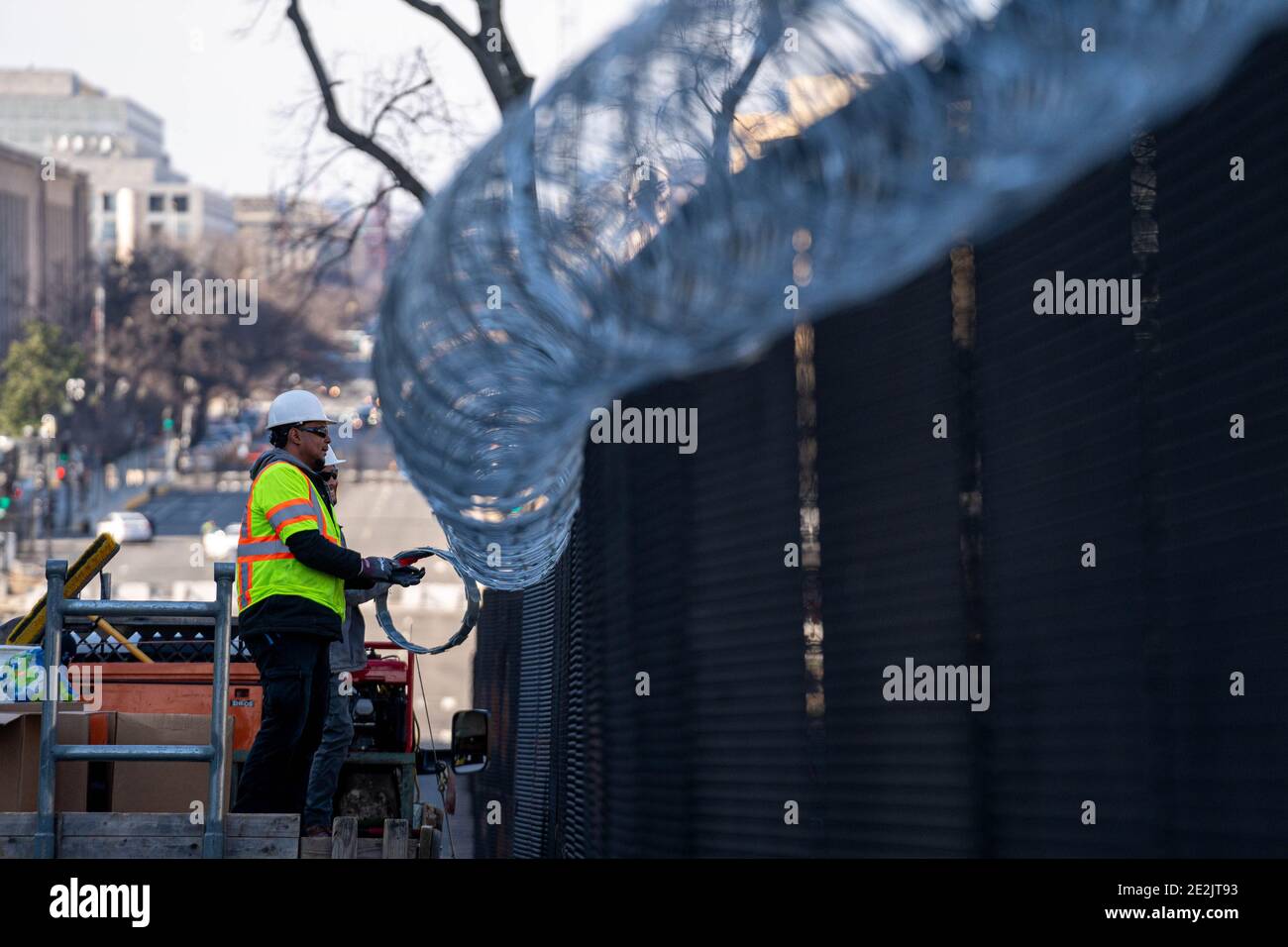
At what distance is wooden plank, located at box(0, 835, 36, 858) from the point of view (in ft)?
17.4

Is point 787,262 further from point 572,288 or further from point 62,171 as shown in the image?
point 62,171

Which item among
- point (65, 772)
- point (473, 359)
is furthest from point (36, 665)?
point (473, 359)

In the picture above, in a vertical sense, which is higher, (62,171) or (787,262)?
(62,171)

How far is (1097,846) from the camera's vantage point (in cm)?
481

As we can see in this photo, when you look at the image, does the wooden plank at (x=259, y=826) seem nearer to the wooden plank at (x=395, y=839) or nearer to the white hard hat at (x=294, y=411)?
the wooden plank at (x=395, y=839)

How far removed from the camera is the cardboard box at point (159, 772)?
621 centimetres

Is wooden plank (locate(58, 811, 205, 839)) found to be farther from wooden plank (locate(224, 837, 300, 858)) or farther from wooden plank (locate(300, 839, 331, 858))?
wooden plank (locate(300, 839, 331, 858))

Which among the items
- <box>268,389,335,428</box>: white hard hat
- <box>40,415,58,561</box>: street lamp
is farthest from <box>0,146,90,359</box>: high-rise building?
<box>268,389,335,428</box>: white hard hat

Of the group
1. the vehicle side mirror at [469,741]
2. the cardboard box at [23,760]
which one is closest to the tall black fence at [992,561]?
the vehicle side mirror at [469,741]

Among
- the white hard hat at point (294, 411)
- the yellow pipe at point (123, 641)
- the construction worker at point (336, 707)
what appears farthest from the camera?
the construction worker at point (336, 707)

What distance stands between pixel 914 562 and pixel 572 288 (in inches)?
99.1

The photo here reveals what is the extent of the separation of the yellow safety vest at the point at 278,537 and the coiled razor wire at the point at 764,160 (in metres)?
2.99

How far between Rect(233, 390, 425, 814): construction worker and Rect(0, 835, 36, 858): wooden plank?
1.69m

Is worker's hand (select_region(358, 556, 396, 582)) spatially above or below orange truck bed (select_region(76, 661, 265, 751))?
above
